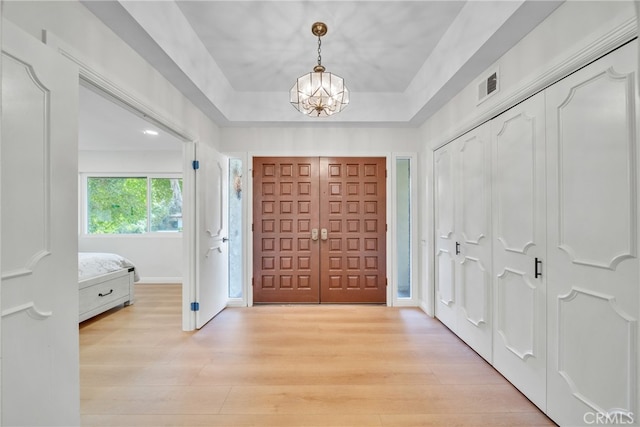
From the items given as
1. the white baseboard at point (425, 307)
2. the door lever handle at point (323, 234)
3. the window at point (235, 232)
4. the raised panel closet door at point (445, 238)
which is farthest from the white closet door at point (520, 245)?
the window at point (235, 232)

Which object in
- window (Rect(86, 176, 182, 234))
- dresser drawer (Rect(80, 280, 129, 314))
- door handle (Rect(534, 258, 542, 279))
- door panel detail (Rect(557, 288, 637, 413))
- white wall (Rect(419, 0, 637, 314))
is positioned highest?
white wall (Rect(419, 0, 637, 314))

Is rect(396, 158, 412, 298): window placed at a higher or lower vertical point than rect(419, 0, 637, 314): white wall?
lower

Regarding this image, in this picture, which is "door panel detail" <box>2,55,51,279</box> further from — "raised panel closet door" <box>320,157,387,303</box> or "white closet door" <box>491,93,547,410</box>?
"raised panel closet door" <box>320,157,387,303</box>

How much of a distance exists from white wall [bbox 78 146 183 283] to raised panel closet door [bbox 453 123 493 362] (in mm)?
4630

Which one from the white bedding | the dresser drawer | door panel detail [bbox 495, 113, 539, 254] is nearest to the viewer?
door panel detail [bbox 495, 113, 539, 254]

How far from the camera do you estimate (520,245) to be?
193cm

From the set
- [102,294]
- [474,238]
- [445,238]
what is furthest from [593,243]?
[102,294]

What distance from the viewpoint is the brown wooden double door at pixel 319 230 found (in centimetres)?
387

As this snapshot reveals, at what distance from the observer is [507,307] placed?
82.2 inches

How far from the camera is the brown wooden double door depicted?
3.87 metres

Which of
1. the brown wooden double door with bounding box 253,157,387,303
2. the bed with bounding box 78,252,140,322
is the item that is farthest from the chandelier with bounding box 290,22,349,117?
the bed with bounding box 78,252,140,322

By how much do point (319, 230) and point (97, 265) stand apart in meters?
2.82

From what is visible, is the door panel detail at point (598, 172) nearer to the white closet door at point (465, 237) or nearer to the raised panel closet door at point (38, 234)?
the white closet door at point (465, 237)

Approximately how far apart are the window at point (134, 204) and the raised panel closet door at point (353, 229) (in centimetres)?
312
